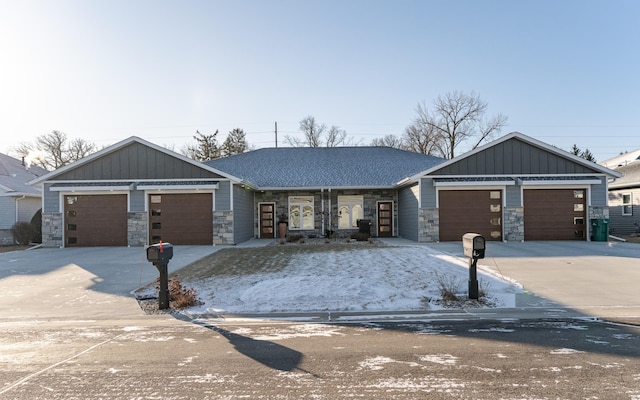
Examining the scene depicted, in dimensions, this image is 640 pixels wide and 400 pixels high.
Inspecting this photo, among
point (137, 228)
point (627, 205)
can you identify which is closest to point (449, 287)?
point (137, 228)

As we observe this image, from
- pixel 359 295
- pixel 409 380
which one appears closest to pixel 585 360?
pixel 409 380

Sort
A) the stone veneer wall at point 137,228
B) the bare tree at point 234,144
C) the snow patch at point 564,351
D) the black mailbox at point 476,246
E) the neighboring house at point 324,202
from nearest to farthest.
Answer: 1. the snow patch at point 564,351
2. the black mailbox at point 476,246
3. the stone veneer wall at point 137,228
4. the neighboring house at point 324,202
5. the bare tree at point 234,144

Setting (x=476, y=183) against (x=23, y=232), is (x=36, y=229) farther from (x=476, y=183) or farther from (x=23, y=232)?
(x=476, y=183)

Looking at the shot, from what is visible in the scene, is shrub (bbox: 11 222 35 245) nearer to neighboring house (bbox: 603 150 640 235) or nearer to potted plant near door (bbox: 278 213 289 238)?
potted plant near door (bbox: 278 213 289 238)

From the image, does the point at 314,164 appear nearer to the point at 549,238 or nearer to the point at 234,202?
the point at 234,202

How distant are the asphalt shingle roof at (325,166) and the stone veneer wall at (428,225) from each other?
350 centimetres

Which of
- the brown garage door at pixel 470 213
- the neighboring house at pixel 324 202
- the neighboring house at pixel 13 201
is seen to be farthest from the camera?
the neighboring house at pixel 13 201

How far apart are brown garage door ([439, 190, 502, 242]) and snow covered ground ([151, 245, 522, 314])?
24.0 feet

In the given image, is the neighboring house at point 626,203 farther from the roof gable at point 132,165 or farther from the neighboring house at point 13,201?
the neighboring house at point 13,201

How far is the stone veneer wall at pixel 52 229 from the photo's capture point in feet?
60.2

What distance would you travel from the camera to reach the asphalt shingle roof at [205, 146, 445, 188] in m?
21.7

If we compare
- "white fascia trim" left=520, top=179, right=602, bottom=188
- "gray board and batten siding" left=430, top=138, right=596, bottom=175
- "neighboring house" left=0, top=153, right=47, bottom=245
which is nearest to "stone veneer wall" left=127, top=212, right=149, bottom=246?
"neighboring house" left=0, top=153, right=47, bottom=245

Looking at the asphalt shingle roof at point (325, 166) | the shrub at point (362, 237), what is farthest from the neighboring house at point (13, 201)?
the shrub at point (362, 237)

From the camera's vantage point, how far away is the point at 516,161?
17859 millimetres
